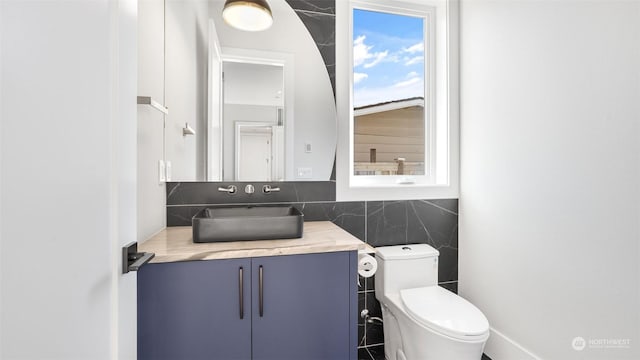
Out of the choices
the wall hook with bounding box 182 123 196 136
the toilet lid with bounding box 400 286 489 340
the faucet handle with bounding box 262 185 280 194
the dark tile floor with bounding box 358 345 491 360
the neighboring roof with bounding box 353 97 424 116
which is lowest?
the dark tile floor with bounding box 358 345 491 360

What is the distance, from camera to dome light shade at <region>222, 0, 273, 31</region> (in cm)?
171

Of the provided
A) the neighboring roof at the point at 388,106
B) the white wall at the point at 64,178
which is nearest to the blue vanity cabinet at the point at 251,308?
the white wall at the point at 64,178

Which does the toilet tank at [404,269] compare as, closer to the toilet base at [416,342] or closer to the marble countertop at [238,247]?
the toilet base at [416,342]

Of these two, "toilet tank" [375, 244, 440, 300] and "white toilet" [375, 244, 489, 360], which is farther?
"toilet tank" [375, 244, 440, 300]

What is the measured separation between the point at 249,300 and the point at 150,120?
2.98ft

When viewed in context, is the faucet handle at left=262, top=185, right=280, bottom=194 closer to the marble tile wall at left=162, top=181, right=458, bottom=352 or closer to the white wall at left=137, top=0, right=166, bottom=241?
the marble tile wall at left=162, top=181, right=458, bottom=352

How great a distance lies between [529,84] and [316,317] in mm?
1626

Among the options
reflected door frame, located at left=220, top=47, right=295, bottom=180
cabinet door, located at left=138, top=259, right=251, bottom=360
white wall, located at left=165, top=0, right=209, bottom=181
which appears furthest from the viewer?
reflected door frame, located at left=220, top=47, right=295, bottom=180

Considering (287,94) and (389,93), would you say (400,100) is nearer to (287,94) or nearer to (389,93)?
(389,93)

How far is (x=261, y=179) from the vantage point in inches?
70.8

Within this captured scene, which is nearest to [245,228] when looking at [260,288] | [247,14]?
[260,288]

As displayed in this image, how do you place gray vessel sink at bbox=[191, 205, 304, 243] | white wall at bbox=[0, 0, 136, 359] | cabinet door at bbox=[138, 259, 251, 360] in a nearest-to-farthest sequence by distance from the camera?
white wall at bbox=[0, 0, 136, 359] < cabinet door at bbox=[138, 259, 251, 360] < gray vessel sink at bbox=[191, 205, 304, 243]

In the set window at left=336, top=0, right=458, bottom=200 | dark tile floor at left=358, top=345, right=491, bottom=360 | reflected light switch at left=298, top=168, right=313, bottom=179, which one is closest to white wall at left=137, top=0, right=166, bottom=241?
reflected light switch at left=298, top=168, right=313, bottom=179

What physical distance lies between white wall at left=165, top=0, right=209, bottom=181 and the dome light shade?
0.45ft
